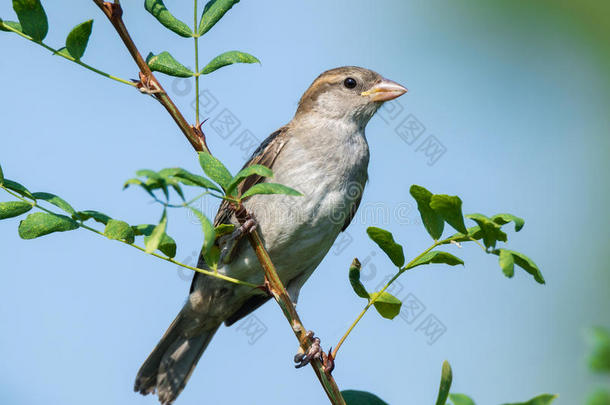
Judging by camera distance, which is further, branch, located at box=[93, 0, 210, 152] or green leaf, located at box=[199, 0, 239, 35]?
green leaf, located at box=[199, 0, 239, 35]

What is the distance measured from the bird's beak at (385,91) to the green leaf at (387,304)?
132 inches

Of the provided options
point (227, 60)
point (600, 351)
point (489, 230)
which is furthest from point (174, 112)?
point (600, 351)

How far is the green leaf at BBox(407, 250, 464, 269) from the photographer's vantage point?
8.94 feet

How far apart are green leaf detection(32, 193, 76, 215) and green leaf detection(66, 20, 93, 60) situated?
570mm

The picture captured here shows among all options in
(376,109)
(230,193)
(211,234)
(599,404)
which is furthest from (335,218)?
(599,404)

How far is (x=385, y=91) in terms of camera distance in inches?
243

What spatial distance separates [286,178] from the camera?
17.9ft

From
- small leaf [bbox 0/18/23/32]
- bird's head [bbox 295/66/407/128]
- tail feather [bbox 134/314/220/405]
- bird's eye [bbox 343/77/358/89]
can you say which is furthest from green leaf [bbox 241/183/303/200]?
tail feather [bbox 134/314/220/405]

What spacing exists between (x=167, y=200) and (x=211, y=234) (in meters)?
0.29

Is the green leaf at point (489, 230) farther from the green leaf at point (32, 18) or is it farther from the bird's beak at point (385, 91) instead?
the bird's beak at point (385, 91)

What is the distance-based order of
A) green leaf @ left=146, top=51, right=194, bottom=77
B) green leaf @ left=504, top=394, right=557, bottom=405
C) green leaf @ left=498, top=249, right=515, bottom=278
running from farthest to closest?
green leaf @ left=146, top=51, right=194, bottom=77 < green leaf @ left=498, top=249, right=515, bottom=278 < green leaf @ left=504, top=394, right=557, bottom=405

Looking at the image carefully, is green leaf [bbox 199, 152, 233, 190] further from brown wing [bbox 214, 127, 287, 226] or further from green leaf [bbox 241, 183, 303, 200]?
brown wing [bbox 214, 127, 287, 226]

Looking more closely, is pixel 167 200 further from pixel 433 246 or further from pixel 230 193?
pixel 433 246

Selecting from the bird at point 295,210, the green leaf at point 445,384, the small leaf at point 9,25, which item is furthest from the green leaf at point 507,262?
the bird at point 295,210
